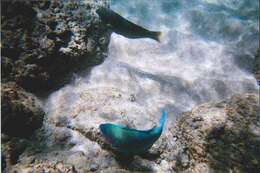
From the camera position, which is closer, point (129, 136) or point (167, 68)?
point (129, 136)

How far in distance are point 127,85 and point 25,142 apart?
196 centimetres

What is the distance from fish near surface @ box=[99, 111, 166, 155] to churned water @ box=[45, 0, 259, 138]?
0.55 metres

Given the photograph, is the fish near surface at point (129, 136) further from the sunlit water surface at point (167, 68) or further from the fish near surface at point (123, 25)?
the fish near surface at point (123, 25)

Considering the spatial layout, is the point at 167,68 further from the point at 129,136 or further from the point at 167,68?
the point at 129,136

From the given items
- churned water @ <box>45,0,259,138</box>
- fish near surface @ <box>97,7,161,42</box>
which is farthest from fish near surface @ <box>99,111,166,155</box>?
fish near surface @ <box>97,7,161,42</box>

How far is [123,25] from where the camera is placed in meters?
4.70

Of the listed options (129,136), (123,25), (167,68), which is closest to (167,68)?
(167,68)

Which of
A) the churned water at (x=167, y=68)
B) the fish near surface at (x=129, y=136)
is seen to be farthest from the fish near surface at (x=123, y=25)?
the fish near surface at (x=129, y=136)

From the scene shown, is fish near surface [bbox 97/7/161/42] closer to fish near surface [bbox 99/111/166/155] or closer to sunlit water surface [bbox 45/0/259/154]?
sunlit water surface [bbox 45/0/259/154]

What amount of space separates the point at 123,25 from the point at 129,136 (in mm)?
2557

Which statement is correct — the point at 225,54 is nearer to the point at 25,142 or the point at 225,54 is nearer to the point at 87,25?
the point at 87,25

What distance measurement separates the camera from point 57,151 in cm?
296

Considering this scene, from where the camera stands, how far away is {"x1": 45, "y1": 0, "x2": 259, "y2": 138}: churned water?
3703 mm

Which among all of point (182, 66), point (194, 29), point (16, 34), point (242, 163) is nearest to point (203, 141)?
point (242, 163)
